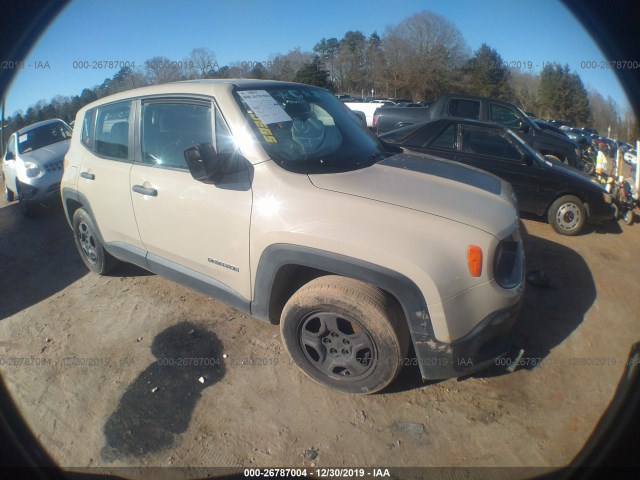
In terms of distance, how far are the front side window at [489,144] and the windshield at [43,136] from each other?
8061 millimetres

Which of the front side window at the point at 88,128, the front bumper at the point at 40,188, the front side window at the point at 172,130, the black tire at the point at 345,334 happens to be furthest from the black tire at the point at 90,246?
the front bumper at the point at 40,188

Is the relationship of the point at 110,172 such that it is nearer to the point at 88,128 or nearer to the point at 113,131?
the point at 113,131

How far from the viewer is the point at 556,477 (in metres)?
2.03

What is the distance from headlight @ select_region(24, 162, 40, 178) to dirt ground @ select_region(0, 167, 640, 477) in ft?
12.0

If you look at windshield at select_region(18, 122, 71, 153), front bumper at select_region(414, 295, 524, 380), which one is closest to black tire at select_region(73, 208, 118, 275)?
front bumper at select_region(414, 295, 524, 380)

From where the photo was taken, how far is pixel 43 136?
7.53 m

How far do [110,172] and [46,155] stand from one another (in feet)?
15.9

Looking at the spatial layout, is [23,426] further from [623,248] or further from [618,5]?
[623,248]

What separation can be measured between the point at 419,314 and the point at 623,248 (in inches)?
179

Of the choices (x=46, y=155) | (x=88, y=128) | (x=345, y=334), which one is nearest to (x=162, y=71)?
(x=46, y=155)

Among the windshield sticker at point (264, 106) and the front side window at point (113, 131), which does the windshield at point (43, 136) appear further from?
the windshield sticker at point (264, 106)

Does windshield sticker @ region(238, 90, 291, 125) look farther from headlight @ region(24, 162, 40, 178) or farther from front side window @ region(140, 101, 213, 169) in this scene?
headlight @ region(24, 162, 40, 178)

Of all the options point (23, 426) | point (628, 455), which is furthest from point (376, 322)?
point (23, 426)

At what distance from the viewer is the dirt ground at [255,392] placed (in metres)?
2.21
